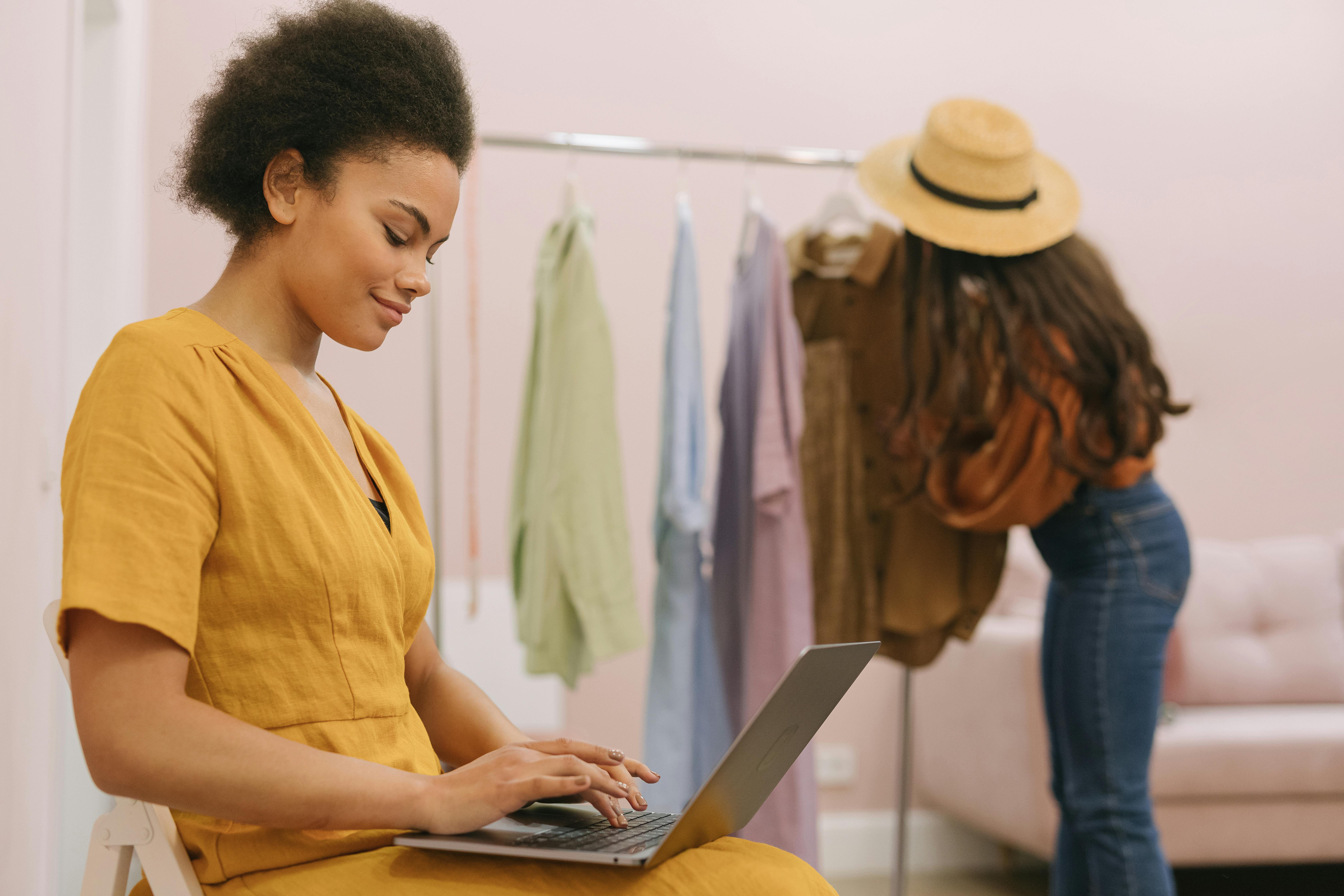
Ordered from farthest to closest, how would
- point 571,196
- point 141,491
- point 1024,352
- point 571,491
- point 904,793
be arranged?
point 904,793, point 571,196, point 571,491, point 1024,352, point 141,491

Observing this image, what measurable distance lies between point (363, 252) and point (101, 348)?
1264 mm

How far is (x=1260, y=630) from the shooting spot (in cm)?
292

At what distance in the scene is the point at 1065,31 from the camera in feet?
10.2

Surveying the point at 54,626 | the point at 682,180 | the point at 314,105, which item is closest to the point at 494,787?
the point at 54,626

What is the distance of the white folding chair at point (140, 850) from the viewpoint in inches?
26.9

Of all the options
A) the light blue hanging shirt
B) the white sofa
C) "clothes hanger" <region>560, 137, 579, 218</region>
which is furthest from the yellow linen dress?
the white sofa

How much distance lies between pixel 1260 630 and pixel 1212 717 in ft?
1.42

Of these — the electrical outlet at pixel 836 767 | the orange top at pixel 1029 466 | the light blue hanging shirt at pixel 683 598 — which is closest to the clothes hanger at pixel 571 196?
the light blue hanging shirt at pixel 683 598

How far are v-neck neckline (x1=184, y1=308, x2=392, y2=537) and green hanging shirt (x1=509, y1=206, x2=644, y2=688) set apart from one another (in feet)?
3.26

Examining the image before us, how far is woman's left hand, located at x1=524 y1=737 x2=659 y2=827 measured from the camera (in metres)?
0.75

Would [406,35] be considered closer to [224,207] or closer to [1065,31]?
[224,207]

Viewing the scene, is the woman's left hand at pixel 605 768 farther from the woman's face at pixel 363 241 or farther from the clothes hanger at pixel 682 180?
the clothes hanger at pixel 682 180

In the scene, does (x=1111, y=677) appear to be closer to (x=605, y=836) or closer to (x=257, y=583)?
(x=605, y=836)

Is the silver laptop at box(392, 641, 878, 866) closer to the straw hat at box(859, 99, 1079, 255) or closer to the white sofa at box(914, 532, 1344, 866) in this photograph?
the straw hat at box(859, 99, 1079, 255)
